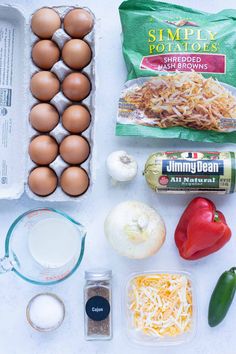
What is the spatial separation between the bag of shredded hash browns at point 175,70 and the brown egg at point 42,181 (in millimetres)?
184

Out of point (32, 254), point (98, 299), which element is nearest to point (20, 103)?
point (32, 254)

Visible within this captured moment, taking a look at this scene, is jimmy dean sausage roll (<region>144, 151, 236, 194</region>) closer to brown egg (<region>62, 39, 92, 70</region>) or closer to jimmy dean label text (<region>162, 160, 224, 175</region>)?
jimmy dean label text (<region>162, 160, 224, 175</region>)

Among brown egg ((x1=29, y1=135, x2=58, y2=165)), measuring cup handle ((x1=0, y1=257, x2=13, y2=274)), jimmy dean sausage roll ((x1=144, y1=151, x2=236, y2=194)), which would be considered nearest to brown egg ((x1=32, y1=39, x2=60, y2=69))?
brown egg ((x1=29, y1=135, x2=58, y2=165))

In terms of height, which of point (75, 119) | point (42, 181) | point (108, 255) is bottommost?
point (108, 255)

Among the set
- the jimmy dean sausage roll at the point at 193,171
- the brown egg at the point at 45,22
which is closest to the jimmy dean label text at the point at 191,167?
the jimmy dean sausage roll at the point at 193,171

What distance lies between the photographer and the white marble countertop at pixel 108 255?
4.40 feet

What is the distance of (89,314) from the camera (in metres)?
1.29

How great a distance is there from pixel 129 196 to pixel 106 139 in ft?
0.46

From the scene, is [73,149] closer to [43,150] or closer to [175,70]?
[43,150]

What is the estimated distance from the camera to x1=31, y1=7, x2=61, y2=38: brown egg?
49.2 inches

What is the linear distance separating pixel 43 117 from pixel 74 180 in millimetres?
146

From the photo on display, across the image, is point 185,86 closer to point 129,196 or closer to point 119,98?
point 119,98

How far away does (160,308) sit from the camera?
1.31 metres

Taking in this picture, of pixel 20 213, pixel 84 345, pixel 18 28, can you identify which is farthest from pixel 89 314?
pixel 18 28
